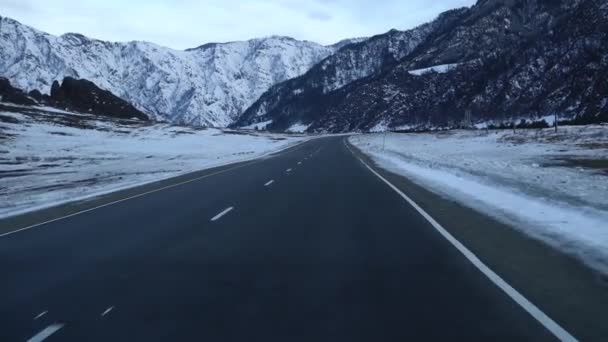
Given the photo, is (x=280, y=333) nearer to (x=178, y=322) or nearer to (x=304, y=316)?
(x=304, y=316)

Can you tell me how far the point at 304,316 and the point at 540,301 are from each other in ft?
7.64

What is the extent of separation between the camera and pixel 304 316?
4.91m

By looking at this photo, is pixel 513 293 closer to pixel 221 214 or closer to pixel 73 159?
pixel 221 214

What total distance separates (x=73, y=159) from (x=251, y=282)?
38.4 m

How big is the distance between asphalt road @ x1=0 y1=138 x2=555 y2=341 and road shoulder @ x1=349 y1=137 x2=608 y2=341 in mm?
308

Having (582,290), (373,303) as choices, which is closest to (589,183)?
(582,290)

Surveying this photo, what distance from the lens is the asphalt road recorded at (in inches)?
182

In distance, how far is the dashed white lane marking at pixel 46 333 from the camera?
4.50 meters

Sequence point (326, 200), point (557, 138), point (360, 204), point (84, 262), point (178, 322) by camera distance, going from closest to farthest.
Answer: point (178, 322) < point (84, 262) < point (360, 204) < point (326, 200) < point (557, 138)

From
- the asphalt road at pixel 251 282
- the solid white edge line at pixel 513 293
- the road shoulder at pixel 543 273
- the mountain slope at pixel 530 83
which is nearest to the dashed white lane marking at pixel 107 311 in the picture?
the asphalt road at pixel 251 282

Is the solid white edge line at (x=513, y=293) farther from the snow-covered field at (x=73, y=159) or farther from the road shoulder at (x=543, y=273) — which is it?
the snow-covered field at (x=73, y=159)

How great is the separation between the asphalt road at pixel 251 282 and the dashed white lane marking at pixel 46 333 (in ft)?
0.05

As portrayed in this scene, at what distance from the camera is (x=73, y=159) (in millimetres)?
40469

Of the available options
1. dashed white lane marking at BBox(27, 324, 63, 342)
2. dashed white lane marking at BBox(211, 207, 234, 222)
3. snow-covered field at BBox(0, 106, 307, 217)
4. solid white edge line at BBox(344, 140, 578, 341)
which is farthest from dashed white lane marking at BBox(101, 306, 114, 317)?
snow-covered field at BBox(0, 106, 307, 217)
